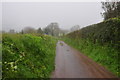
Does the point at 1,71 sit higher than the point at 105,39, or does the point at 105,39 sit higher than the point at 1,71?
the point at 105,39

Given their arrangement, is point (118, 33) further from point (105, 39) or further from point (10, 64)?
point (10, 64)

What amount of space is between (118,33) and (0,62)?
684 centimetres

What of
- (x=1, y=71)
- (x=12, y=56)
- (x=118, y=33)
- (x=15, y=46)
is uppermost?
(x=118, y=33)

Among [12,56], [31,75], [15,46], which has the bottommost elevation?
[31,75]

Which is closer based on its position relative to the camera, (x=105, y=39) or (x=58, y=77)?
(x=58, y=77)

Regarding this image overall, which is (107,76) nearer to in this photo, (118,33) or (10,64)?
(118,33)

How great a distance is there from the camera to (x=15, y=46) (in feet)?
17.6

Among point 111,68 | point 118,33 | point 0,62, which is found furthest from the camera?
point 118,33

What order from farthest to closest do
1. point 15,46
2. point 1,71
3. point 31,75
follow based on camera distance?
point 15,46 → point 31,75 → point 1,71

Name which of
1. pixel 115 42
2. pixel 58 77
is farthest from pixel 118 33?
pixel 58 77

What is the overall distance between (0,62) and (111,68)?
5.31 metres

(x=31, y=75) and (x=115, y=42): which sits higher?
(x=115, y=42)

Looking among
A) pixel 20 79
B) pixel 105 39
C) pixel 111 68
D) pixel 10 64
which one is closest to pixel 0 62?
pixel 10 64

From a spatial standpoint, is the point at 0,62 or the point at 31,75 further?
the point at 31,75
